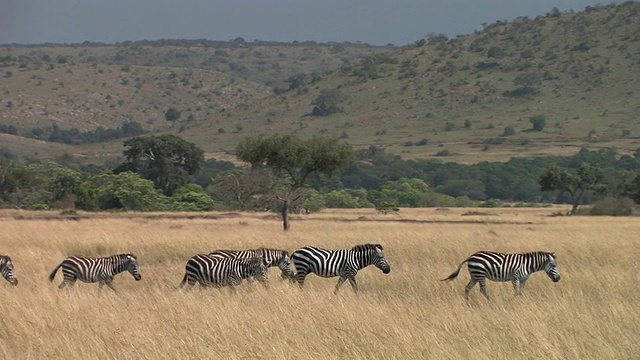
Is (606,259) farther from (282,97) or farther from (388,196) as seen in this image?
(282,97)

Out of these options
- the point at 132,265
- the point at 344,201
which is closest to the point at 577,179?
the point at 344,201

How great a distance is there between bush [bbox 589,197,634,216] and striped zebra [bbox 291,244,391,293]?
133ft

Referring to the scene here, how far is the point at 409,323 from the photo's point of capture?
1116 centimetres

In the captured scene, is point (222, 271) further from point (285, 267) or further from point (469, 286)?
point (469, 286)

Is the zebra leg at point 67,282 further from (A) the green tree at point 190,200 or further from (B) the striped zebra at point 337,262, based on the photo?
(A) the green tree at point 190,200

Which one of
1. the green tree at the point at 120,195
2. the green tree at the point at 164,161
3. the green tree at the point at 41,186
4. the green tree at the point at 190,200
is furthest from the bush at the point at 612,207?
the green tree at the point at 41,186

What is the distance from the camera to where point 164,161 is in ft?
229

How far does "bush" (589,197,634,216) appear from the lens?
179 feet

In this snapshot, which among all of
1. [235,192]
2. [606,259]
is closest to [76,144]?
[235,192]

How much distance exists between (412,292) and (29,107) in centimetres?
16797

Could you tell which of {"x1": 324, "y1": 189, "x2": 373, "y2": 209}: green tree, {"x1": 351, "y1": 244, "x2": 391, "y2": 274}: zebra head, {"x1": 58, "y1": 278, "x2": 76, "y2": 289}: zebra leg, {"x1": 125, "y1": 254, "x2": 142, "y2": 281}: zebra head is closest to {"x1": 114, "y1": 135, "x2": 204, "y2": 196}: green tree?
{"x1": 324, "y1": 189, "x2": 373, "y2": 209}: green tree

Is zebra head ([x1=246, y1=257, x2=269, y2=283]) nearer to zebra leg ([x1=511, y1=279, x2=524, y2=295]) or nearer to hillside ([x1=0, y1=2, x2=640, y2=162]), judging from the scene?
zebra leg ([x1=511, y1=279, x2=524, y2=295])

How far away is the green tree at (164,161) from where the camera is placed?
70.0 meters

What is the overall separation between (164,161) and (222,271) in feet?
181
